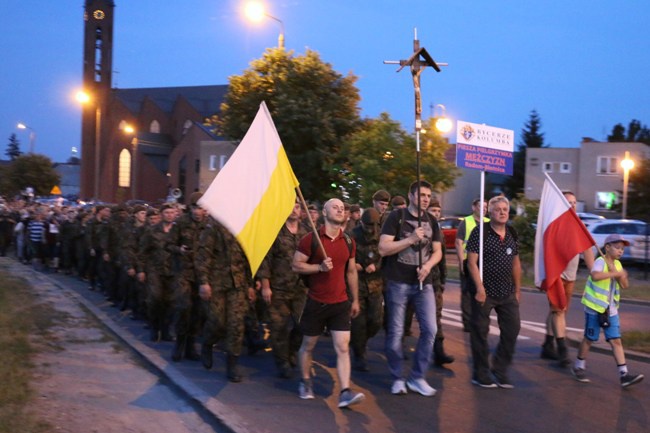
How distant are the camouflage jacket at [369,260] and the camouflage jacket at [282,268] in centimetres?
75

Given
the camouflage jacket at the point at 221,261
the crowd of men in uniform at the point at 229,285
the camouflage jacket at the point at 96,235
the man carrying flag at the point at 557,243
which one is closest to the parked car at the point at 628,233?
the camouflage jacket at the point at 96,235

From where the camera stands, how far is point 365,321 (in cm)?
899

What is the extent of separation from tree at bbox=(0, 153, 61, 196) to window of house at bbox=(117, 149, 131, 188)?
308 inches

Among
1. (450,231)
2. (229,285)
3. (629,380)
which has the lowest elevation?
(629,380)

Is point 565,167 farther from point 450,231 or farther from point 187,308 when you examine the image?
point 187,308

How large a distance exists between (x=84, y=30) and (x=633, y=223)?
61.9 meters

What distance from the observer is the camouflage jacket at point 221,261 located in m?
Answer: 8.18

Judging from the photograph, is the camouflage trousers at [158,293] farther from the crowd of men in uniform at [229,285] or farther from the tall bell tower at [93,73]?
the tall bell tower at [93,73]

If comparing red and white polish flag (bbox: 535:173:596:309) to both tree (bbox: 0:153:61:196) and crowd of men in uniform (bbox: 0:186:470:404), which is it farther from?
tree (bbox: 0:153:61:196)

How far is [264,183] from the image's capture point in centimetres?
739

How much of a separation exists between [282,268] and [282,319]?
554mm

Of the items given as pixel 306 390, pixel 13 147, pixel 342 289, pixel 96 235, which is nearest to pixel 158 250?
pixel 306 390

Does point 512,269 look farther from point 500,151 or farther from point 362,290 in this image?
point 500,151

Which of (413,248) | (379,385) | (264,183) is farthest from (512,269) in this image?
(264,183)
